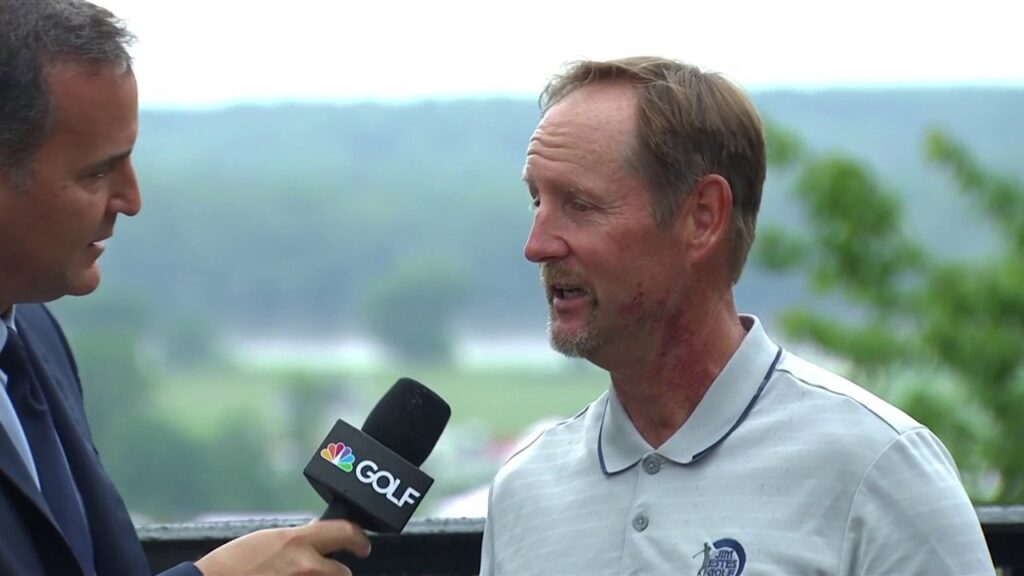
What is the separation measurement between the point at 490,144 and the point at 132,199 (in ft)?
79.0

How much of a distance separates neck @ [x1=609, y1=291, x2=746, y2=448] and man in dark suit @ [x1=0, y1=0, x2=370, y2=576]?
0.60m

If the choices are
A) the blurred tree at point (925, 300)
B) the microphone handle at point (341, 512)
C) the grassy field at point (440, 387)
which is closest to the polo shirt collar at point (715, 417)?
the microphone handle at point (341, 512)

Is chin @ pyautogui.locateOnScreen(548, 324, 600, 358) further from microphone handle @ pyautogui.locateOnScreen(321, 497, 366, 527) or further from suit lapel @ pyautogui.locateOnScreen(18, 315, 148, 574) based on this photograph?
suit lapel @ pyautogui.locateOnScreen(18, 315, 148, 574)

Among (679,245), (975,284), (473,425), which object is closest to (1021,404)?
(975,284)

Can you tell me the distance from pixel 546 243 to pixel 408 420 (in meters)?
0.40

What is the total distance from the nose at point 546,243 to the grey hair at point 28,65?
798mm

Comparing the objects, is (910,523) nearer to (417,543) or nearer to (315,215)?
(417,543)

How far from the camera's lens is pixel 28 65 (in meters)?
2.36

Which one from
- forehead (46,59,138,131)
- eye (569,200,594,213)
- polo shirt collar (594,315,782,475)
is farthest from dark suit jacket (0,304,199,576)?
eye (569,200,594,213)

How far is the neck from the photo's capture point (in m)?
2.68

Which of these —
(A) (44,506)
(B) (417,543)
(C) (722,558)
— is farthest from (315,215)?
(C) (722,558)

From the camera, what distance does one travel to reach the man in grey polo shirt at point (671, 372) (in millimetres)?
2457

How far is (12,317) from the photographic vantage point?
2615 millimetres

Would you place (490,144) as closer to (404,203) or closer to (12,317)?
(404,203)
